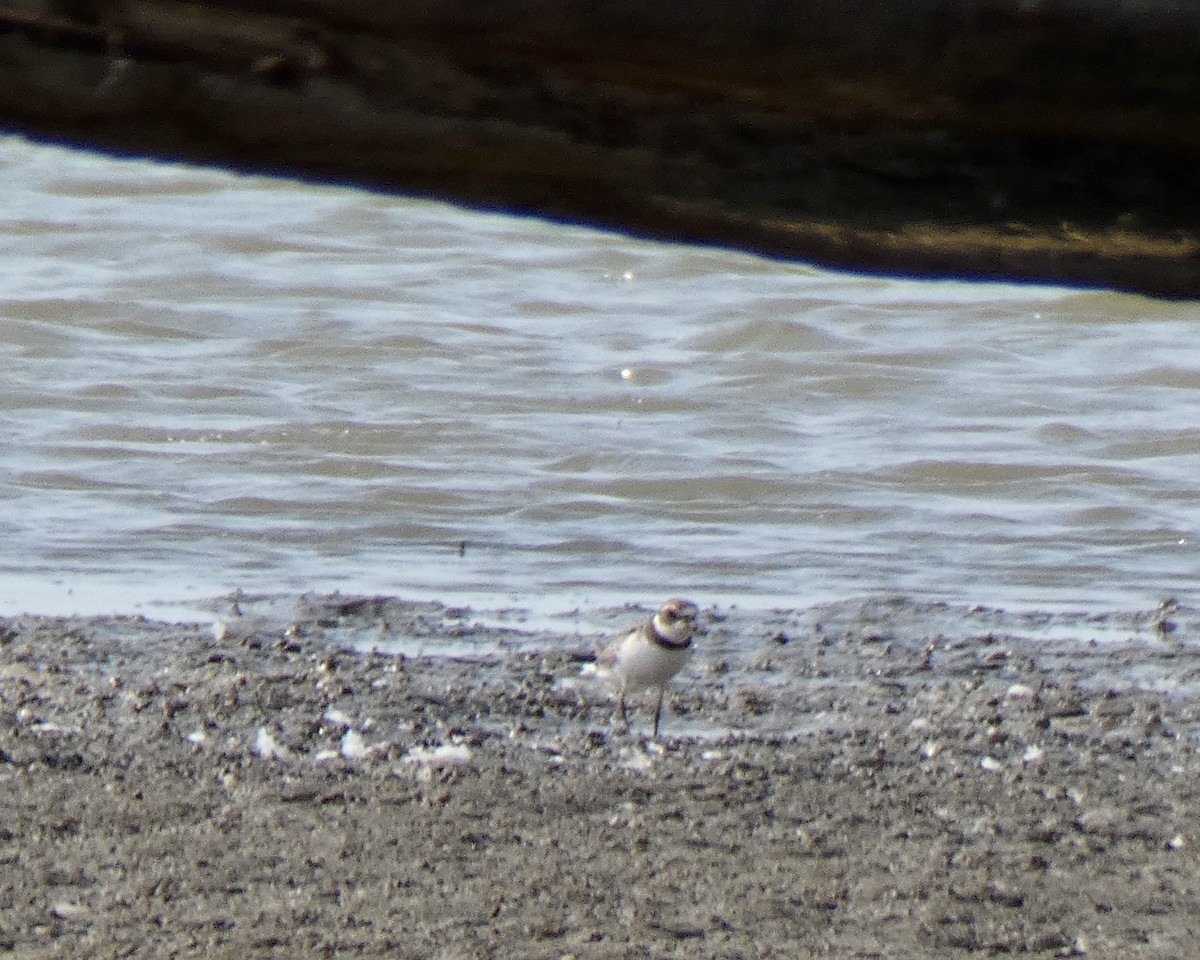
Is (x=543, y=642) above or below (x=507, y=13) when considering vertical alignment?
below

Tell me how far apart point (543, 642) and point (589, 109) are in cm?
604

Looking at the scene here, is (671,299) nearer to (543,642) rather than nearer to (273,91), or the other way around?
(543,642)

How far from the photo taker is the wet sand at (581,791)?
4.72 m

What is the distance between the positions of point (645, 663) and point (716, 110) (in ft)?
15.9

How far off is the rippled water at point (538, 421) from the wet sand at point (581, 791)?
3.12 feet

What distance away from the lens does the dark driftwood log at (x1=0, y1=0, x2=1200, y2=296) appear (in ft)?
3.92

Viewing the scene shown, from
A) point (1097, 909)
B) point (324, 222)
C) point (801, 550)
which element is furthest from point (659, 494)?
point (324, 222)

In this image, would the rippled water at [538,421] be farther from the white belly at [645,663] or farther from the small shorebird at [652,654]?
the white belly at [645,663]

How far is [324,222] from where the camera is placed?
1512cm

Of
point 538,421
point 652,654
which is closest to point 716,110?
point 652,654

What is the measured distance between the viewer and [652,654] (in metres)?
6.07

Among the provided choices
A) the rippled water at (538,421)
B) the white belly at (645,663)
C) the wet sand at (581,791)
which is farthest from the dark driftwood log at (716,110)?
the rippled water at (538,421)

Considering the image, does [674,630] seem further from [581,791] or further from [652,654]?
[581,791]

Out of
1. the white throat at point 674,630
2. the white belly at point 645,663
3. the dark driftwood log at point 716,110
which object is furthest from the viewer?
the white throat at point 674,630
